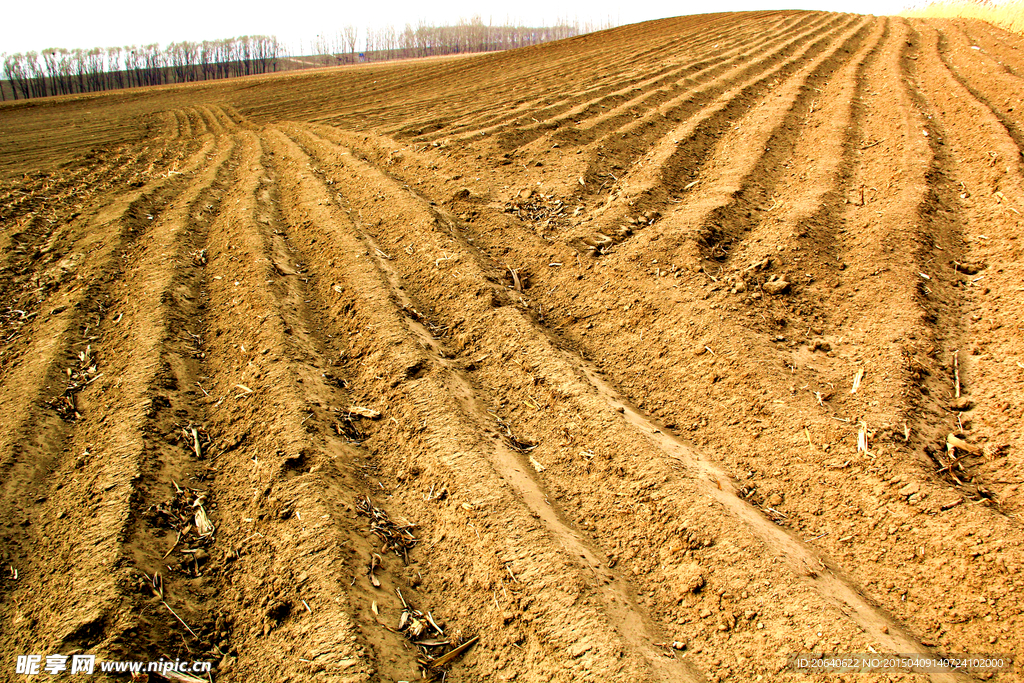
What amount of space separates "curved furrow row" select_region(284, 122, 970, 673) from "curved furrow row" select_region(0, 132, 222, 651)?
1763 millimetres

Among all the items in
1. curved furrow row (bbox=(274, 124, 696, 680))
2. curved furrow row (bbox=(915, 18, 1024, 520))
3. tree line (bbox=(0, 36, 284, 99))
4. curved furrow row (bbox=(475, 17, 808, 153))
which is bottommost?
curved furrow row (bbox=(274, 124, 696, 680))

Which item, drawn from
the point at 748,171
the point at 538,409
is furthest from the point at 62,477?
the point at 748,171

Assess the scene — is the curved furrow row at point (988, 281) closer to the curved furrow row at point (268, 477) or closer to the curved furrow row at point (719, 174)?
the curved furrow row at point (719, 174)

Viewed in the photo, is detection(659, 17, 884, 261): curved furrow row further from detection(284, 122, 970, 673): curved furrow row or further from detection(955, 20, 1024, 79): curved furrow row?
detection(955, 20, 1024, 79): curved furrow row

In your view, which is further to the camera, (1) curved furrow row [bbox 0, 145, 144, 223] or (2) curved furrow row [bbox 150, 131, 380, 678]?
(1) curved furrow row [bbox 0, 145, 144, 223]

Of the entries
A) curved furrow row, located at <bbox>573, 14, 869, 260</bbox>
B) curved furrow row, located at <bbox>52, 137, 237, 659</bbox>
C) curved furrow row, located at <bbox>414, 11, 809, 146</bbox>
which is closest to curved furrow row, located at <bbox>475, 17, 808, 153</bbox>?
curved furrow row, located at <bbox>414, 11, 809, 146</bbox>

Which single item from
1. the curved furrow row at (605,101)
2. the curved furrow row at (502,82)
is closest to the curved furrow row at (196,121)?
the curved furrow row at (502,82)

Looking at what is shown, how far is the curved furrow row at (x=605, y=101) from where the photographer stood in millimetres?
6980

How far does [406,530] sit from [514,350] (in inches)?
53.9

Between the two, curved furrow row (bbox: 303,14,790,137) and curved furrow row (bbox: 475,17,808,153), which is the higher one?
curved furrow row (bbox: 303,14,790,137)

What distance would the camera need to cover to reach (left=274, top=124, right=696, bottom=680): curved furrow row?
1.95m

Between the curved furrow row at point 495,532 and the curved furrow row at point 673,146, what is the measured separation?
2220 mm

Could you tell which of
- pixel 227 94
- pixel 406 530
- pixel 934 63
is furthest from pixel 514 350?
pixel 227 94

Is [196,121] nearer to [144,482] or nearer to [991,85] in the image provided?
[144,482]
